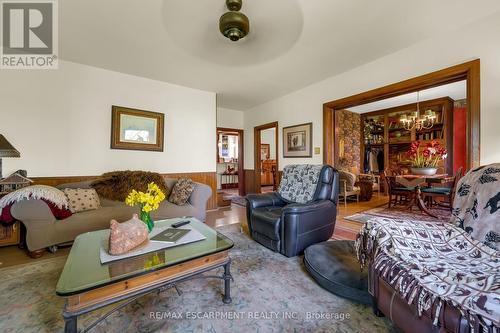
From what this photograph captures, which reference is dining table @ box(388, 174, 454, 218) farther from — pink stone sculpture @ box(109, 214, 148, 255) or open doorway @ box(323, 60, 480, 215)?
pink stone sculpture @ box(109, 214, 148, 255)

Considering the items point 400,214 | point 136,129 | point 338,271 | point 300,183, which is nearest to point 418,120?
point 400,214

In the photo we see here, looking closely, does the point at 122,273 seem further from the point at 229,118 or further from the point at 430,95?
the point at 430,95

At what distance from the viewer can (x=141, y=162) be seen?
3.67 m

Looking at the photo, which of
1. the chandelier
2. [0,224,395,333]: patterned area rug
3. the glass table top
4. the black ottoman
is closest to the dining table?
the chandelier

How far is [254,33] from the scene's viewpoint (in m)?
2.33

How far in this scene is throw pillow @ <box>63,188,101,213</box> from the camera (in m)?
2.56

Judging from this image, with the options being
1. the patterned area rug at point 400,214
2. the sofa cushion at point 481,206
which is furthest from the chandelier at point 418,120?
the sofa cushion at point 481,206

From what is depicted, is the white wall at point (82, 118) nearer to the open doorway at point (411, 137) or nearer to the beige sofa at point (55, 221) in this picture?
the beige sofa at point (55, 221)

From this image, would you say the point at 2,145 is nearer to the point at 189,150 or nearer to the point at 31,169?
the point at 31,169

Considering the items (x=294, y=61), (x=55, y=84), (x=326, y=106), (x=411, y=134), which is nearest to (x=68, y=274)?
(x=55, y=84)

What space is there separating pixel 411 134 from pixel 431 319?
249 inches

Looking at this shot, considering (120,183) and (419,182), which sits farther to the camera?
(419,182)

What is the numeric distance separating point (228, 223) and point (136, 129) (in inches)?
89.9

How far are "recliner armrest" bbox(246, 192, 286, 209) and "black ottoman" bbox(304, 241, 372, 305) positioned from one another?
0.86m
